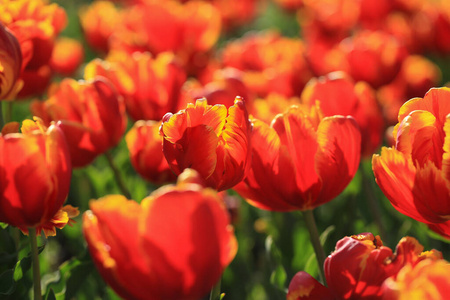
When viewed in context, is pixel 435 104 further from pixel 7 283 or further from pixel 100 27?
pixel 100 27

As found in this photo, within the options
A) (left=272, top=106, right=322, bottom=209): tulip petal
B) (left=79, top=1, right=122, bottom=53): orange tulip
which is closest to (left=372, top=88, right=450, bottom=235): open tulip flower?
(left=272, top=106, right=322, bottom=209): tulip petal

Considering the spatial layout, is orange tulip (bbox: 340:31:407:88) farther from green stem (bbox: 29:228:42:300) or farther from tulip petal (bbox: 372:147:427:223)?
green stem (bbox: 29:228:42:300)

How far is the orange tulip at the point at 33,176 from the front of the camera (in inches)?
27.4

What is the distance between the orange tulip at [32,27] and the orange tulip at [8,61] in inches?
3.2

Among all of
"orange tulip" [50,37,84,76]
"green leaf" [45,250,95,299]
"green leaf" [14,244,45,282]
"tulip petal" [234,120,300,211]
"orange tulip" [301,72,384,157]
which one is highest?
"tulip petal" [234,120,300,211]

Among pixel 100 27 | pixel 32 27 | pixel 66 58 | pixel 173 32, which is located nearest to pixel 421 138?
pixel 32 27

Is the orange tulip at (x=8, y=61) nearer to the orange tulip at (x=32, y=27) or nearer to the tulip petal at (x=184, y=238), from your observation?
the orange tulip at (x=32, y=27)

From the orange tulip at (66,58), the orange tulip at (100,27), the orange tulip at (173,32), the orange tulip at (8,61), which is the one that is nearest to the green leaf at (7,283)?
the orange tulip at (8,61)

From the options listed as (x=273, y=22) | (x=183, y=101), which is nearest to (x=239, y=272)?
(x=183, y=101)

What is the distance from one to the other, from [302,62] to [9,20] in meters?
1.05

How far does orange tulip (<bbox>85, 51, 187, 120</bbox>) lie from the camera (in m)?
1.27

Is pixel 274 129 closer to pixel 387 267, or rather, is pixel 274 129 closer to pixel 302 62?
pixel 387 267

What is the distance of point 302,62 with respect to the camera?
6.12ft

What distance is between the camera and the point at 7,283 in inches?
34.3
